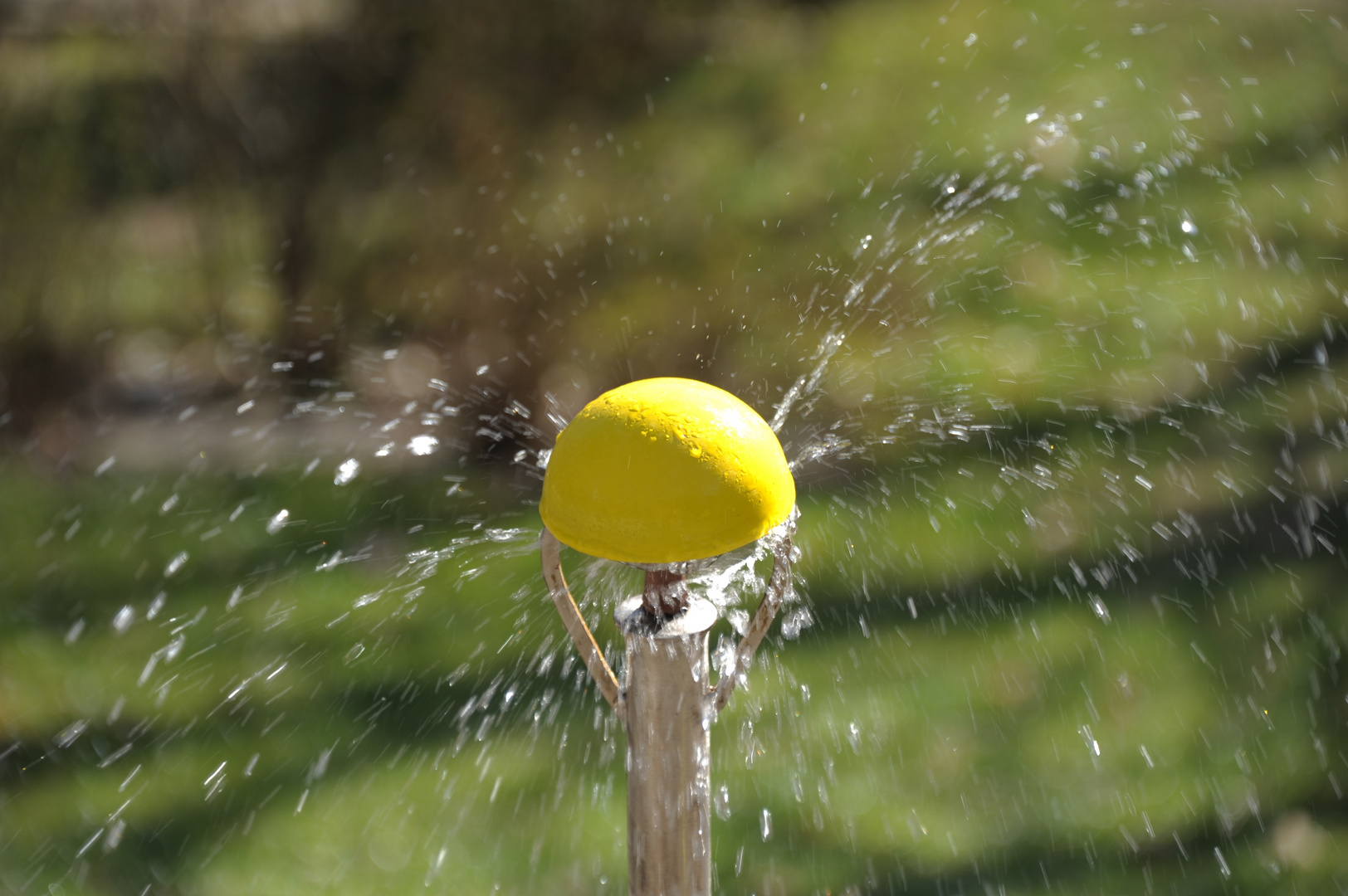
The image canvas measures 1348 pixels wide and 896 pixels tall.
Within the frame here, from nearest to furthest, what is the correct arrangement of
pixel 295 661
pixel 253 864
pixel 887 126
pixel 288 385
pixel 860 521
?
pixel 253 864, pixel 295 661, pixel 860 521, pixel 288 385, pixel 887 126

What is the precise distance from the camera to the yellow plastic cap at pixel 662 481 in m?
1.38

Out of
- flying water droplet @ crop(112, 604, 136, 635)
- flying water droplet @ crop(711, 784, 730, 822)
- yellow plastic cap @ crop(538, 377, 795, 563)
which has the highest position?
yellow plastic cap @ crop(538, 377, 795, 563)

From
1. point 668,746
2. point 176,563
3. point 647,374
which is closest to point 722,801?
point 668,746

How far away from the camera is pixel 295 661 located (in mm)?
3359

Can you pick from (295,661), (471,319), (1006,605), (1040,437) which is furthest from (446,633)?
(1040,437)

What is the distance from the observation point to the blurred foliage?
2799 mm

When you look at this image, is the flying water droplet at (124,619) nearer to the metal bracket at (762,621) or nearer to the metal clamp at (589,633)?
the metal clamp at (589,633)

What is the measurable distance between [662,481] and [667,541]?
2.8 inches

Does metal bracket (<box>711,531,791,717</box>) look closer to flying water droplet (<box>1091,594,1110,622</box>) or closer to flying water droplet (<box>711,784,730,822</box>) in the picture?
flying water droplet (<box>711,784,730,822</box>)

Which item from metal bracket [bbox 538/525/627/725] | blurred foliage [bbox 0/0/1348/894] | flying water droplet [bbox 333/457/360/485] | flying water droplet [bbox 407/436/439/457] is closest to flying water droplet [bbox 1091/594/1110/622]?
blurred foliage [bbox 0/0/1348/894]

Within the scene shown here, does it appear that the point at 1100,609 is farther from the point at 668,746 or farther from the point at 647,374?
the point at 668,746

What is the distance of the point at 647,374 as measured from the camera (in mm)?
4383

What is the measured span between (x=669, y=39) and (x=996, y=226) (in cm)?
216

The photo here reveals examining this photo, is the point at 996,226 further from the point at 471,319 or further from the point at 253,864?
the point at 253,864
